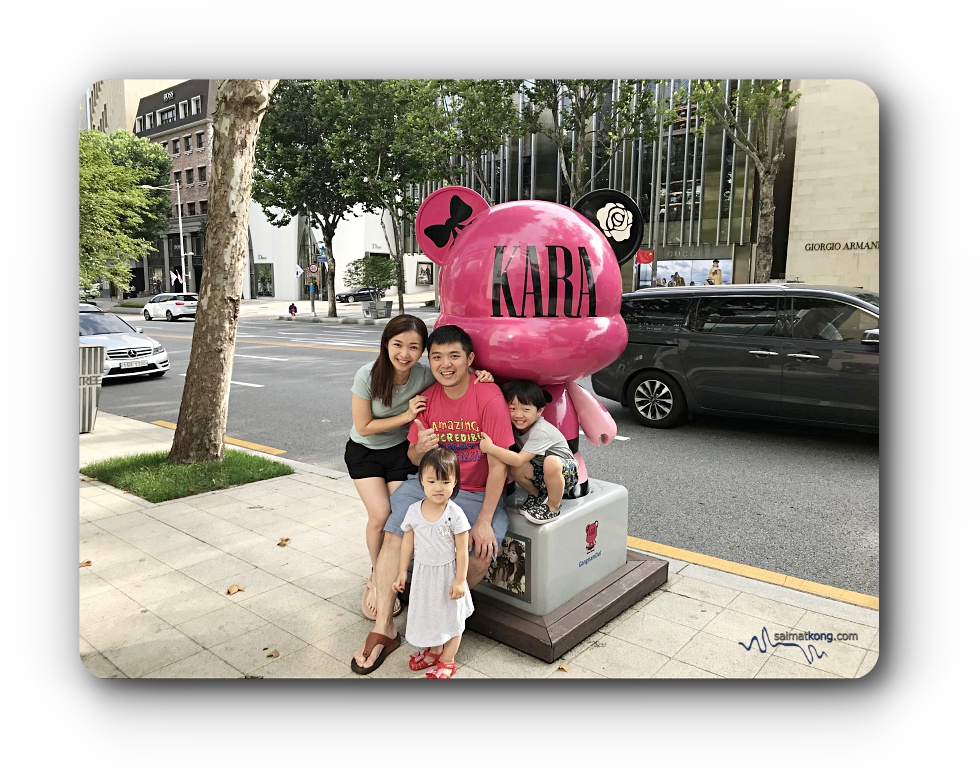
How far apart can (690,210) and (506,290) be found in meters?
1.72

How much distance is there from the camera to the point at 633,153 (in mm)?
4184

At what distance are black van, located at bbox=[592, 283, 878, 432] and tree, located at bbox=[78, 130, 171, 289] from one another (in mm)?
3836

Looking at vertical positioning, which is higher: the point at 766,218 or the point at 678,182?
the point at 678,182

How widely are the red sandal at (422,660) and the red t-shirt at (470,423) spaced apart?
68cm

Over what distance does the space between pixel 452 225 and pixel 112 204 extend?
2.25 metres

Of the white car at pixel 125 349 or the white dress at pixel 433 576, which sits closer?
the white dress at pixel 433 576

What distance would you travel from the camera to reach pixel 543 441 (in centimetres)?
287

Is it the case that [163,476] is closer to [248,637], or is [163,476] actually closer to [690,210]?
[248,637]

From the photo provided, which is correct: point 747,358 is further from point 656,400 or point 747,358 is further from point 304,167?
point 304,167

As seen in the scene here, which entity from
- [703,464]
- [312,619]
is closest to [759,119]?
[312,619]

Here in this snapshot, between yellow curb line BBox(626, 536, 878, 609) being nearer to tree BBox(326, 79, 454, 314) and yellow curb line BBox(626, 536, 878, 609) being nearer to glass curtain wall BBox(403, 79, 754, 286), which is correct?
glass curtain wall BBox(403, 79, 754, 286)

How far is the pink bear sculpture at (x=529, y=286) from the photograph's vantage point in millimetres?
2756

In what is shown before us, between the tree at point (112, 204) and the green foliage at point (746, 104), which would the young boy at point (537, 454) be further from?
the tree at point (112, 204)

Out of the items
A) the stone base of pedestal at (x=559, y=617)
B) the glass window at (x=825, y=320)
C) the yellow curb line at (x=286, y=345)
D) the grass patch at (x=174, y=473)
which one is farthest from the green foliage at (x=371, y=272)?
the stone base of pedestal at (x=559, y=617)
